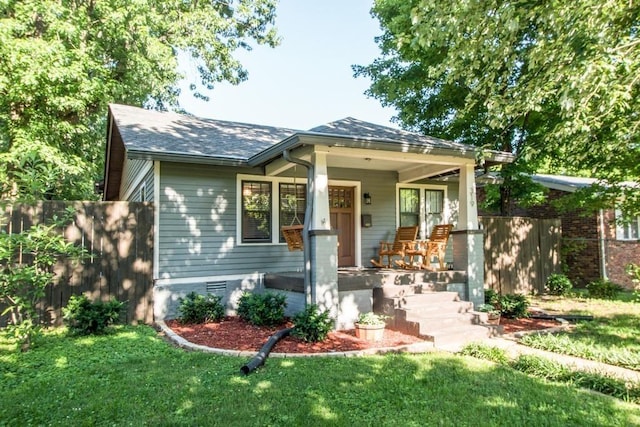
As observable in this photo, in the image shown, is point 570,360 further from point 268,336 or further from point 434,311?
point 268,336

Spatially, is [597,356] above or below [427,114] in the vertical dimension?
below

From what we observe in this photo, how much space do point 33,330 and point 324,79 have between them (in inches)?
510

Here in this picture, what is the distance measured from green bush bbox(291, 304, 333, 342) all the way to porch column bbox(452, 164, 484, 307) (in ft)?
10.7

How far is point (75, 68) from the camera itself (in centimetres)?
1058

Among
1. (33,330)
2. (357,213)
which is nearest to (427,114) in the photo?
(357,213)

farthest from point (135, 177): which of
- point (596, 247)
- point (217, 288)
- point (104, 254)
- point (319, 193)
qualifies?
point (596, 247)

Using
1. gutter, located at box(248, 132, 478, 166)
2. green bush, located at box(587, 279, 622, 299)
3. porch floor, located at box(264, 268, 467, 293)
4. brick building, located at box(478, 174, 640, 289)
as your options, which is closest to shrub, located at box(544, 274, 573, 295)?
green bush, located at box(587, 279, 622, 299)

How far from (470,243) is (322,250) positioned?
10.4 feet

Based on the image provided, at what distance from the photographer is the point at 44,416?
128 inches

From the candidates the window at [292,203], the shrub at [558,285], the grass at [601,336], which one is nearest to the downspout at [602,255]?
the shrub at [558,285]

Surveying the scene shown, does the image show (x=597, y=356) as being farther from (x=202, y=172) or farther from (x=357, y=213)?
(x=202, y=172)

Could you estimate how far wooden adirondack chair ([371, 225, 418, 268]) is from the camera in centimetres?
855

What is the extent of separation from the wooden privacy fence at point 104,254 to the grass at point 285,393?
1821 millimetres

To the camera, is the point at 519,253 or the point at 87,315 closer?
the point at 87,315
